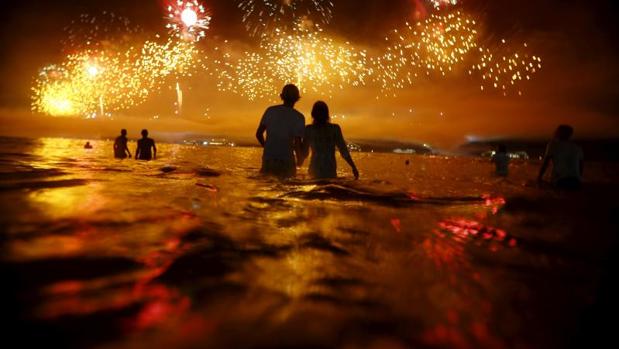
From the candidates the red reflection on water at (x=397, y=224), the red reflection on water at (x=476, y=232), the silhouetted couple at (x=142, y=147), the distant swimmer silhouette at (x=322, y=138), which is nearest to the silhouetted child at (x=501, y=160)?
the distant swimmer silhouette at (x=322, y=138)

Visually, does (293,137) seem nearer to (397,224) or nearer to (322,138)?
(322,138)

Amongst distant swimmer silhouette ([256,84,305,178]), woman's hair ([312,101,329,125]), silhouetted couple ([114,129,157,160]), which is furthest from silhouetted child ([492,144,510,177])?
silhouetted couple ([114,129,157,160])

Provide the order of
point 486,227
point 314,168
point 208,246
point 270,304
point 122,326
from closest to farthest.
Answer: point 122,326, point 270,304, point 208,246, point 486,227, point 314,168

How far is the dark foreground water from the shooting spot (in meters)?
1.59

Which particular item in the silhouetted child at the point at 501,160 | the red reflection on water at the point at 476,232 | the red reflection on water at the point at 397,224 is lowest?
the red reflection on water at the point at 476,232

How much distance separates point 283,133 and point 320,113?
0.85 m

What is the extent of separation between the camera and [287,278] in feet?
7.36

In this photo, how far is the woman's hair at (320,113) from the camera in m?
7.09

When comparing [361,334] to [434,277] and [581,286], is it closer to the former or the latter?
[434,277]

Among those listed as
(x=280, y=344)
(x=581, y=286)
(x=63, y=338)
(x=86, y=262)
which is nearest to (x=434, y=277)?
(x=581, y=286)

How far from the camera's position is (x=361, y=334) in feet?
5.30

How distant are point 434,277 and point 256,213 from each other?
2380 mm

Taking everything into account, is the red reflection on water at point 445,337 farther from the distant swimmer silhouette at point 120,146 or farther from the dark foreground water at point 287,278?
the distant swimmer silhouette at point 120,146

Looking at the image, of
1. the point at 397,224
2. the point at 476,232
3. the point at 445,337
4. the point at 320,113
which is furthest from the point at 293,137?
the point at 445,337
